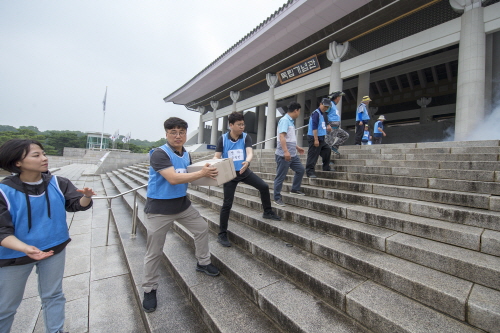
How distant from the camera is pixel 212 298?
1.92 meters

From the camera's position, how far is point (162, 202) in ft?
6.24

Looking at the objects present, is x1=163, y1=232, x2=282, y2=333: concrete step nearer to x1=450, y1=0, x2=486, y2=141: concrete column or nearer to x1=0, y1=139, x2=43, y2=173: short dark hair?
x1=0, y1=139, x2=43, y2=173: short dark hair

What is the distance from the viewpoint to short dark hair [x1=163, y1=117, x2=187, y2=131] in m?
1.89

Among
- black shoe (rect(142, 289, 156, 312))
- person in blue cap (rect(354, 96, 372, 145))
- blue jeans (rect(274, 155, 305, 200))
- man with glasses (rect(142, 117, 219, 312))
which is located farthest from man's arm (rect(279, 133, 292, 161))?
person in blue cap (rect(354, 96, 372, 145))

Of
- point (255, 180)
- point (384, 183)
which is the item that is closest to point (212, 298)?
point (255, 180)

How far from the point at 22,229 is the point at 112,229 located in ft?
11.0

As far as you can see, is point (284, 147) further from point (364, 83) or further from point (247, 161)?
point (364, 83)

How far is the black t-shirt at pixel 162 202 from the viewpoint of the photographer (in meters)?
1.78

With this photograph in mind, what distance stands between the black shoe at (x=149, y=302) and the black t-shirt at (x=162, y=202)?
2.52ft

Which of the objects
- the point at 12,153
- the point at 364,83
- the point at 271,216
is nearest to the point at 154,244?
the point at 12,153


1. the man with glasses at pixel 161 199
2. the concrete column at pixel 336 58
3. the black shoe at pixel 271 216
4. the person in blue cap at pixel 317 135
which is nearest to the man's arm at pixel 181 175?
the man with glasses at pixel 161 199

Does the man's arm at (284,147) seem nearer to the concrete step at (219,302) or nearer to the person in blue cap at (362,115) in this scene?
the concrete step at (219,302)

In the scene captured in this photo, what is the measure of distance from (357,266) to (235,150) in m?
1.79

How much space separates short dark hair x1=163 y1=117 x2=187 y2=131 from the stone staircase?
1.51m
